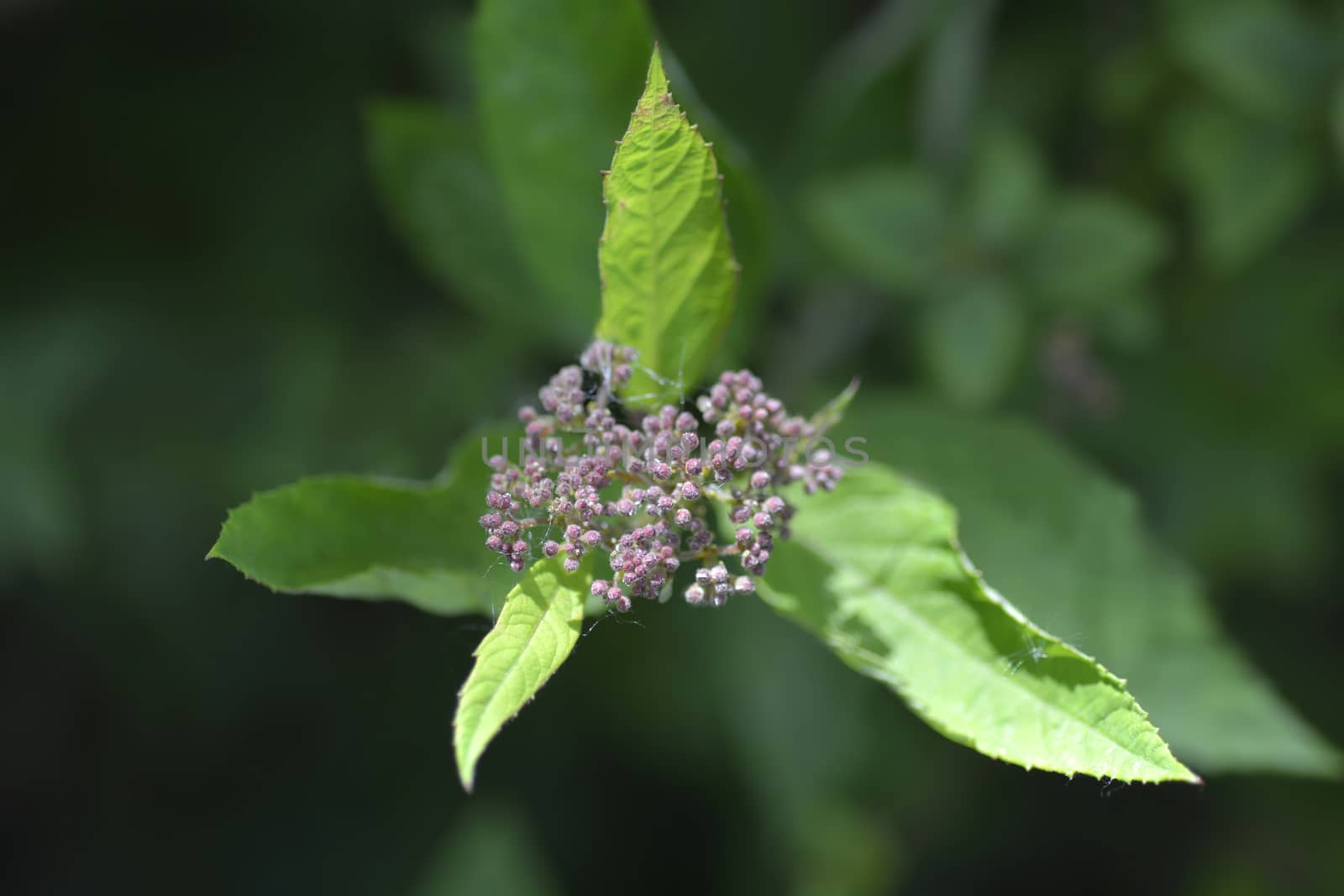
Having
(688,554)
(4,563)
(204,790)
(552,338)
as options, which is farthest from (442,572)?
(204,790)

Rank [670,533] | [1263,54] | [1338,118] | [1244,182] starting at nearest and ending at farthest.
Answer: [670,533] → [1338,118] → [1263,54] → [1244,182]

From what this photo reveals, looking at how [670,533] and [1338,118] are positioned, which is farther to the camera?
[1338,118]

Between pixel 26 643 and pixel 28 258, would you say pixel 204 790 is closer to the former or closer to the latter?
pixel 26 643

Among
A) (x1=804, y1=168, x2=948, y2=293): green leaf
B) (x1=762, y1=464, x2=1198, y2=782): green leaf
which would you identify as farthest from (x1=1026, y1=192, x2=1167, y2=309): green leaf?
(x1=762, y1=464, x2=1198, y2=782): green leaf

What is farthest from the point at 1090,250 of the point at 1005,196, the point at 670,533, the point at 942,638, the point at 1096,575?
the point at 670,533

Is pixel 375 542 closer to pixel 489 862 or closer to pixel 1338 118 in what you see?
pixel 489 862

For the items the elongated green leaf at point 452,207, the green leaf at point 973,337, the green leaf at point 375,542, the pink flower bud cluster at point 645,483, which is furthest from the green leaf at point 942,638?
the elongated green leaf at point 452,207
